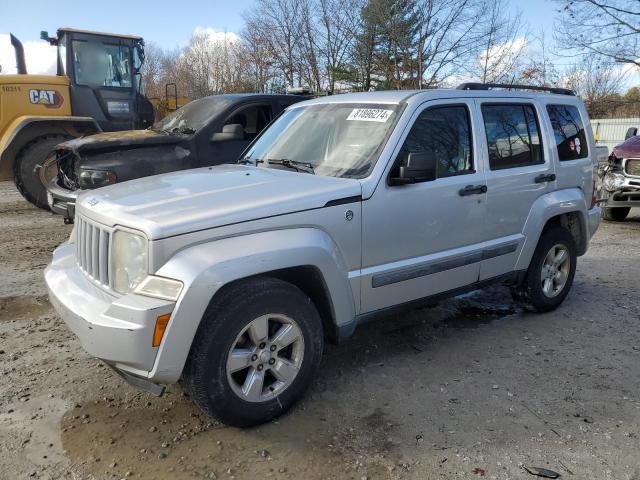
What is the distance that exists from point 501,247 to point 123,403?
298cm

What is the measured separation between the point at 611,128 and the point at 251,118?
20.3m

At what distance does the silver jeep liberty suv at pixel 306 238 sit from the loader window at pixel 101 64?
7.34 m

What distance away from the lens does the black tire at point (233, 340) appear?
282 cm

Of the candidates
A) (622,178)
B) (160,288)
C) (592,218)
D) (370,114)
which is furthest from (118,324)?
(622,178)

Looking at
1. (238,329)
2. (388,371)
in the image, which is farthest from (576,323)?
(238,329)

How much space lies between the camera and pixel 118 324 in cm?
267

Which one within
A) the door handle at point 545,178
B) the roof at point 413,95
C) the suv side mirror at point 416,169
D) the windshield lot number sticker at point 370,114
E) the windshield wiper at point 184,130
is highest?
the roof at point 413,95

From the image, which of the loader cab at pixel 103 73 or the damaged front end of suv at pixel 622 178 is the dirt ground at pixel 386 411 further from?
the loader cab at pixel 103 73

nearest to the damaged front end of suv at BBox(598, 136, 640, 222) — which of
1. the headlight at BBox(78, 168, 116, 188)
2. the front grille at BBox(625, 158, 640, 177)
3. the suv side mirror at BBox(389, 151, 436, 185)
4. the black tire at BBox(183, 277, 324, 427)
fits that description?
the front grille at BBox(625, 158, 640, 177)

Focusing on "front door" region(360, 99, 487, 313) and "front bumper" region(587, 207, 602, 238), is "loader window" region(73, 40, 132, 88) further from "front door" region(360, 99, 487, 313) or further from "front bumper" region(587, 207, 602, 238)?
"front bumper" region(587, 207, 602, 238)

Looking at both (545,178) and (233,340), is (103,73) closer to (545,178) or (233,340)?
(545,178)

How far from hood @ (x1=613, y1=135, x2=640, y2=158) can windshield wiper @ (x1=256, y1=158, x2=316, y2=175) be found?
775 centimetres

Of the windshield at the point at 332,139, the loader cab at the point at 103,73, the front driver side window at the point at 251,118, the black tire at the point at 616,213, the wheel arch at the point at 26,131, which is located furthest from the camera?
the loader cab at the point at 103,73

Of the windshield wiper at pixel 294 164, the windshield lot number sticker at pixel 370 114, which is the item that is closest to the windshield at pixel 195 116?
the windshield wiper at pixel 294 164
